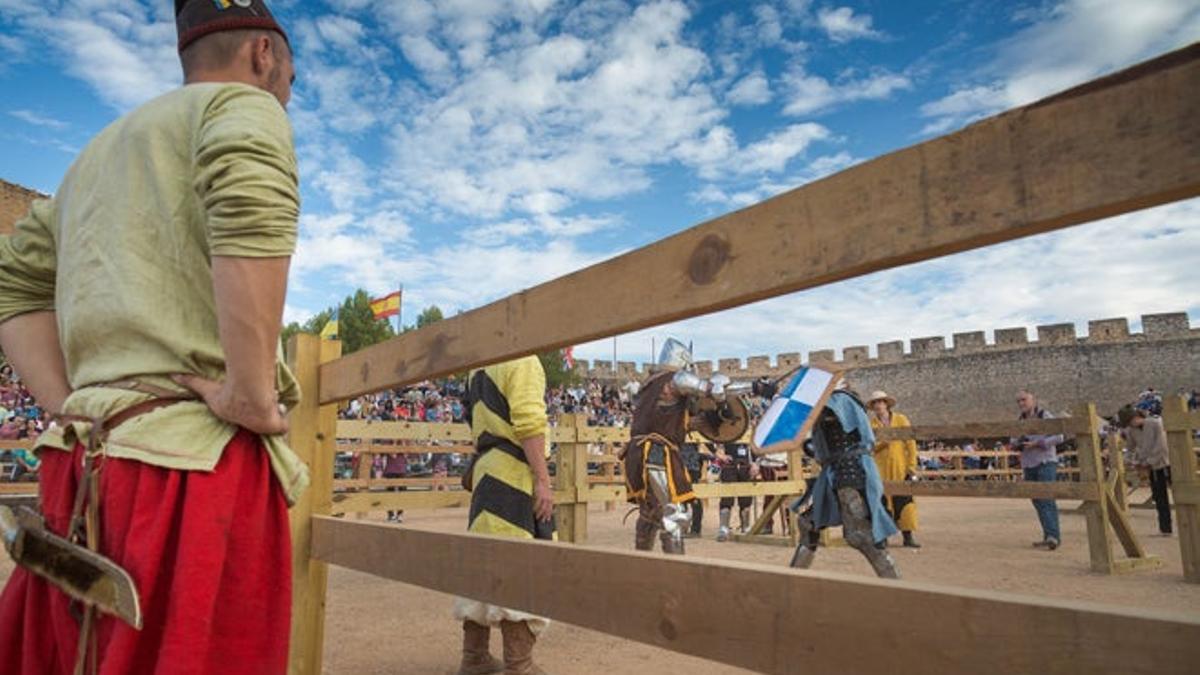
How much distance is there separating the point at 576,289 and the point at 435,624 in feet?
14.5

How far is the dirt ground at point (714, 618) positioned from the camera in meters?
4.18

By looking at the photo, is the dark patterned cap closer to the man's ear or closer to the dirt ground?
the man's ear

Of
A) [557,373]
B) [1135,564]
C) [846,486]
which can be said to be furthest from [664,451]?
[557,373]

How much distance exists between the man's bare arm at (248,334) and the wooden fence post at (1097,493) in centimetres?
749

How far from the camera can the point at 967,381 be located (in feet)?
112

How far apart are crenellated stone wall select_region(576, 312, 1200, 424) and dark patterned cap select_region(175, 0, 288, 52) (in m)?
28.9

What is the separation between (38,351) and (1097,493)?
25.6 feet

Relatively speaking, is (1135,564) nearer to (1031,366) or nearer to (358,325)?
(1031,366)

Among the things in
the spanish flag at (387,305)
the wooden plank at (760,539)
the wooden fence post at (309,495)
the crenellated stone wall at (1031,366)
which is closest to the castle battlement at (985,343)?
the crenellated stone wall at (1031,366)

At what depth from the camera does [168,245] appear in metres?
1.33

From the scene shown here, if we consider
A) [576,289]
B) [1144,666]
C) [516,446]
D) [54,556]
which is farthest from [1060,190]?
[516,446]

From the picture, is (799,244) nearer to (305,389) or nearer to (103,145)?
(103,145)

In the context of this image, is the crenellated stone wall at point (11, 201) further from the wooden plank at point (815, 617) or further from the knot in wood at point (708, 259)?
the knot in wood at point (708, 259)

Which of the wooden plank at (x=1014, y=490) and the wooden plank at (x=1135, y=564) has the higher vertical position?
the wooden plank at (x=1014, y=490)
